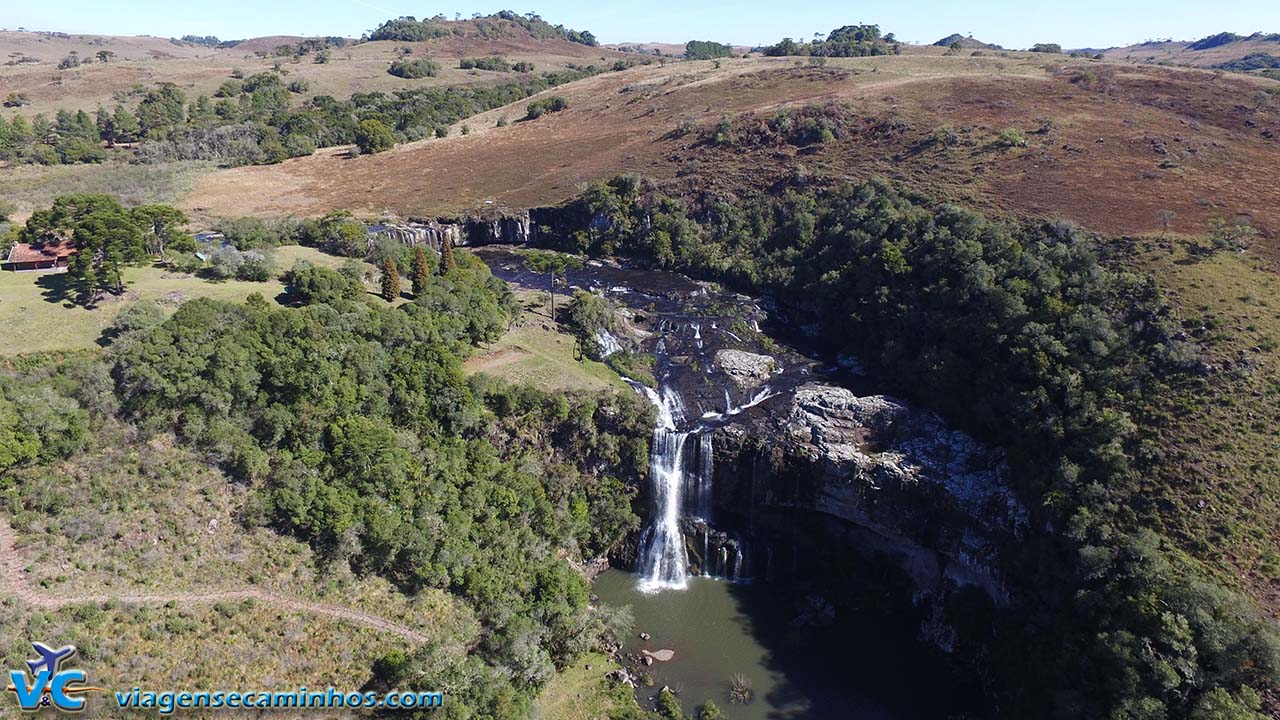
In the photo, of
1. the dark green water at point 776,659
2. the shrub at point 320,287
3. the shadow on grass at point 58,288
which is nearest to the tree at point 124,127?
the shadow on grass at point 58,288

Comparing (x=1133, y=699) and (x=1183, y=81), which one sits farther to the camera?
(x=1183, y=81)

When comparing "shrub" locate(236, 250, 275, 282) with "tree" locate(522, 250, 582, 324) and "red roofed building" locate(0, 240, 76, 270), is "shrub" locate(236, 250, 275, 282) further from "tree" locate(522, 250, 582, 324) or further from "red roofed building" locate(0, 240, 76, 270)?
"tree" locate(522, 250, 582, 324)

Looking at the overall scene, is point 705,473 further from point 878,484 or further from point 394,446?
point 394,446

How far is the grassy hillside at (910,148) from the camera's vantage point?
79000 millimetres

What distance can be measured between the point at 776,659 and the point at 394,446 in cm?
2759

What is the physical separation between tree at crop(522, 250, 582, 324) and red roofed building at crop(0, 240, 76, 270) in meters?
41.4

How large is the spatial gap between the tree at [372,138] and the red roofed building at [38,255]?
72.2m

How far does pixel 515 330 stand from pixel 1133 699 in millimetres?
51282

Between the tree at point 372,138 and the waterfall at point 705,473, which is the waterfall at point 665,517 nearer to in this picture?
the waterfall at point 705,473

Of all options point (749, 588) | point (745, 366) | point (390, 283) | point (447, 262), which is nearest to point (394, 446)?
point (390, 283)

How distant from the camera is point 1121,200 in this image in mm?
74062

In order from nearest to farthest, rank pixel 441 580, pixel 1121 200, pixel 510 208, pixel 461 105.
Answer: pixel 441 580
pixel 1121 200
pixel 510 208
pixel 461 105

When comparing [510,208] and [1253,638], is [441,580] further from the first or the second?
[510,208]

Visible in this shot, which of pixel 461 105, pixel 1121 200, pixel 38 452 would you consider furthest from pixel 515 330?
pixel 461 105
